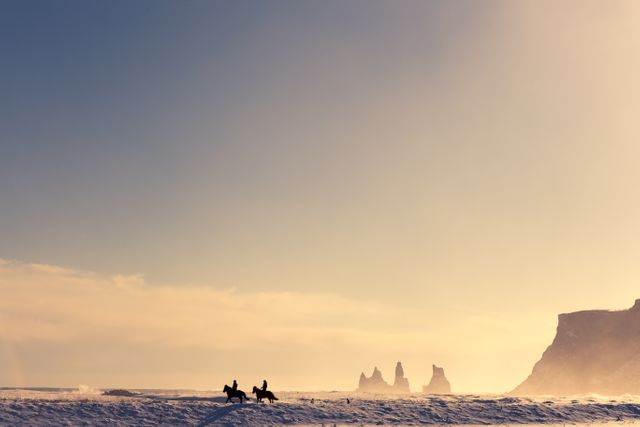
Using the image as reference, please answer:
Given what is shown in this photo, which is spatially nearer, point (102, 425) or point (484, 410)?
point (102, 425)

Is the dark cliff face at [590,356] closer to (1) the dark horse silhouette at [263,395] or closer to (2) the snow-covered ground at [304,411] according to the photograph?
(2) the snow-covered ground at [304,411]

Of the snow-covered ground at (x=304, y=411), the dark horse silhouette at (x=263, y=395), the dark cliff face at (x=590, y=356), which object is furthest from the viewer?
the dark cliff face at (x=590, y=356)

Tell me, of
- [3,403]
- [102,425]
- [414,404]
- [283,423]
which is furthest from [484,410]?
[3,403]

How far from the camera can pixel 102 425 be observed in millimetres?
42094

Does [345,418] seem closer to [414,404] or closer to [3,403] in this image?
[414,404]

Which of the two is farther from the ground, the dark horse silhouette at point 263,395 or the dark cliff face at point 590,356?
the dark cliff face at point 590,356

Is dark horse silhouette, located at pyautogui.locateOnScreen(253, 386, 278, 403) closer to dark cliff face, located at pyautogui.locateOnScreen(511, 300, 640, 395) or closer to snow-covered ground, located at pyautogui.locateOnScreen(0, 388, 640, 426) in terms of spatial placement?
snow-covered ground, located at pyautogui.locateOnScreen(0, 388, 640, 426)

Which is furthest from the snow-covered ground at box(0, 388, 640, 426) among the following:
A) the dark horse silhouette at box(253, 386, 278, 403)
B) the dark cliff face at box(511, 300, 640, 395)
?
the dark cliff face at box(511, 300, 640, 395)

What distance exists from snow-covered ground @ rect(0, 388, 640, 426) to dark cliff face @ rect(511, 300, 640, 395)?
11029 centimetres

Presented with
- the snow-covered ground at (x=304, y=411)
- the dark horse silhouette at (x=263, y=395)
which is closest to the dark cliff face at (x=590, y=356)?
the snow-covered ground at (x=304, y=411)

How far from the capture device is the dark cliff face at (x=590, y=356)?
6225 inches

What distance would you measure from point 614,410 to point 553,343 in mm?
136757

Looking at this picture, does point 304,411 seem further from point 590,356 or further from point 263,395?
point 590,356

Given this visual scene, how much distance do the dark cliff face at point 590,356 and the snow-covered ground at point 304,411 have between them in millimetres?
110291
